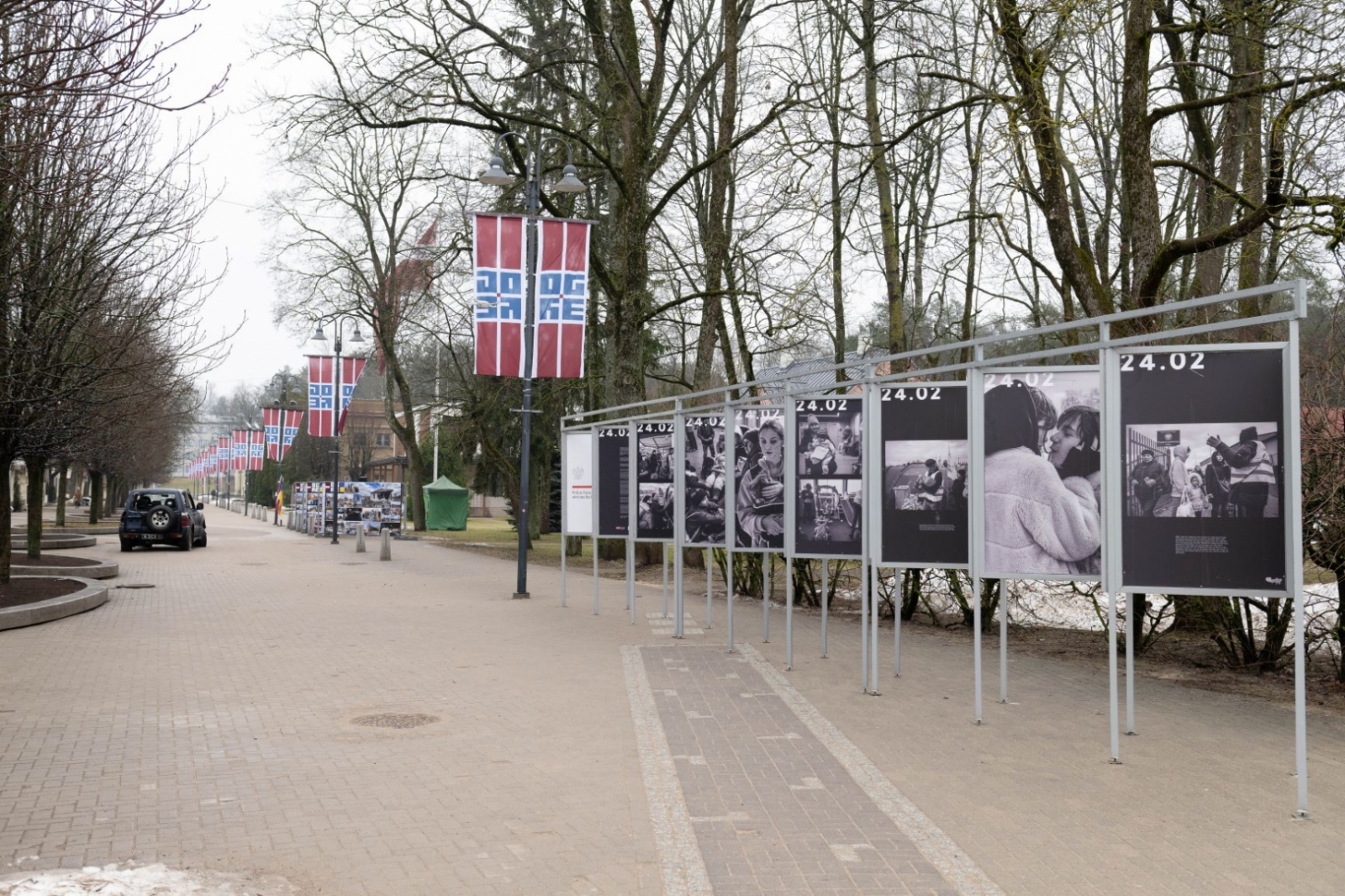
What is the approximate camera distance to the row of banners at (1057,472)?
22.9 ft

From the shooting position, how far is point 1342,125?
45.5ft

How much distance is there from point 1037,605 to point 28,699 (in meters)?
10.8

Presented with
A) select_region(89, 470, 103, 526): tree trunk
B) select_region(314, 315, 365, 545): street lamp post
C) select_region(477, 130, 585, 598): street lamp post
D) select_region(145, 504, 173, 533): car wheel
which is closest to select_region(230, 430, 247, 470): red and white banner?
select_region(89, 470, 103, 526): tree trunk

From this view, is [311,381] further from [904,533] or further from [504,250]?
[904,533]

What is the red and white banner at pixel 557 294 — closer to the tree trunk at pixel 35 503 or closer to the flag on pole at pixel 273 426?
the tree trunk at pixel 35 503

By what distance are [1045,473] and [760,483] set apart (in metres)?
4.44

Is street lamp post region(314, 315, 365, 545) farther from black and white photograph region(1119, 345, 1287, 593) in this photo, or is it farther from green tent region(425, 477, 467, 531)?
black and white photograph region(1119, 345, 1287, 593)

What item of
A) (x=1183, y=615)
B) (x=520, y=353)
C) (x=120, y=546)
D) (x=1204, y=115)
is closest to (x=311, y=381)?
(x=120, y=546)

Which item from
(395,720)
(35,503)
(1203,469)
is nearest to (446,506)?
(35,503)

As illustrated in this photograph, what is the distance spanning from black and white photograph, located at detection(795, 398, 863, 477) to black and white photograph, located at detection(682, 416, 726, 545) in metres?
2.69

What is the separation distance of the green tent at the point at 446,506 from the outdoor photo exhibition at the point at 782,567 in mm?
28057

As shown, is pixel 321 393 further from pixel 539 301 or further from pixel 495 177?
pixel 539 301

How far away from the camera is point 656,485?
15.2 m

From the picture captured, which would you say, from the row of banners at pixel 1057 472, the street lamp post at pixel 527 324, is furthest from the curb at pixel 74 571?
the row of banners at pixel 1057 472
